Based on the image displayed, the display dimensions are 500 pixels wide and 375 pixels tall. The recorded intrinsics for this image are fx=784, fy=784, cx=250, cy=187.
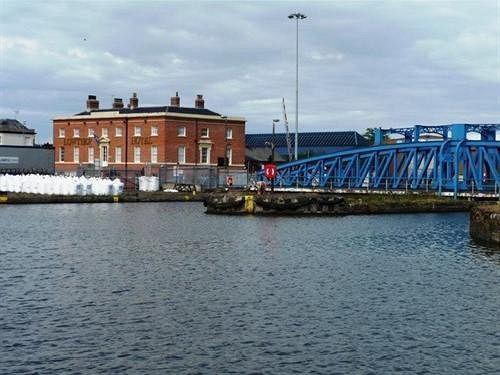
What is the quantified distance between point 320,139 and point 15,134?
5846cm

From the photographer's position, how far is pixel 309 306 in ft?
75.5

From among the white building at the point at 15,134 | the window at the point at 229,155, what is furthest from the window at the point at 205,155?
the white building at the point at 15,134

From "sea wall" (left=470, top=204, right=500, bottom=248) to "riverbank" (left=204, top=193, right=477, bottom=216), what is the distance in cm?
1543

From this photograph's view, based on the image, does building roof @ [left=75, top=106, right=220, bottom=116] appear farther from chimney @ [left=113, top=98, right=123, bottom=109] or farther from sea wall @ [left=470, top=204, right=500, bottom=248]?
sea wall @ [left=470, top=204, right=500, bottom=248]

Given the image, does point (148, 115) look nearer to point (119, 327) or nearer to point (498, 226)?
point (498, 226)

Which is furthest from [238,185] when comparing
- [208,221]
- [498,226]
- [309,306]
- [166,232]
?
[309,306]

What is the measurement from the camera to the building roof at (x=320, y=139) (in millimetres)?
152000

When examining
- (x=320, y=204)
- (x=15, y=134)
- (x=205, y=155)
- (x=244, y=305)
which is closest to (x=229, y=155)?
(x=205, y=155)

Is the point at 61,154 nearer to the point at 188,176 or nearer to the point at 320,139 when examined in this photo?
the point at 188,176

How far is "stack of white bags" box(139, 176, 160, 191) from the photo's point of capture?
306ft

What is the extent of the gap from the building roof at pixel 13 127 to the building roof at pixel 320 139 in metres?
43.2

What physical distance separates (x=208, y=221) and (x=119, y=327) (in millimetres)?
36488

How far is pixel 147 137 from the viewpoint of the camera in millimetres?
106562

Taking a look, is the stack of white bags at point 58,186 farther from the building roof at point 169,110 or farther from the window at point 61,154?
the window at point 61,154
